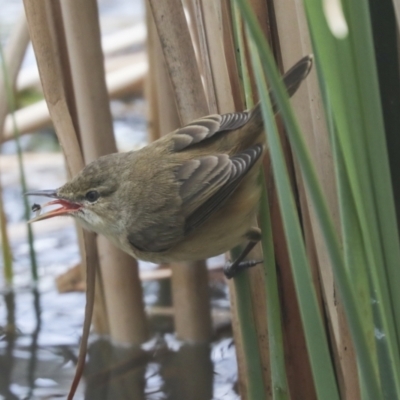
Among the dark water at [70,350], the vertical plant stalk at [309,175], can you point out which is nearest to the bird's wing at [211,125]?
the vertical plant stalk at [309,175]

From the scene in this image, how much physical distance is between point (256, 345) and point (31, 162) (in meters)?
2.78

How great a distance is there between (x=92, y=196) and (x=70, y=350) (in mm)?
1061

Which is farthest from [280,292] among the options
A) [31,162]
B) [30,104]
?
[30,104]

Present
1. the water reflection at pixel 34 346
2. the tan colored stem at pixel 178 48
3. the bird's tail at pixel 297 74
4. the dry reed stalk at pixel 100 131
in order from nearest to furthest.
→ the bird's tail at pixel 297 74 < the tan colored stem at pixel 178 48 < the dry reed stalk at pixel 100 131 < the water reflection at pixel 34 346

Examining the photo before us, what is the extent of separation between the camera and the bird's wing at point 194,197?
75.4 inches

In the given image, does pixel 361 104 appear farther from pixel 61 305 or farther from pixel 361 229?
pixel 61 305

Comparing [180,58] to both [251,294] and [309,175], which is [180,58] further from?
[309,175]

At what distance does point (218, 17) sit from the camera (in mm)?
1835

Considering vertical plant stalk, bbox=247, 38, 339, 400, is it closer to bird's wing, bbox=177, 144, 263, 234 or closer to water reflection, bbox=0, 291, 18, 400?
bird's wing, bbox=177, 144, 263, 234

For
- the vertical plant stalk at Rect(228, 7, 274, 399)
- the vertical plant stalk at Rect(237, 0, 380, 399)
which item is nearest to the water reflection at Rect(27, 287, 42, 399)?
the vertical plant stalk at Rect(228, 7, 274, 399)

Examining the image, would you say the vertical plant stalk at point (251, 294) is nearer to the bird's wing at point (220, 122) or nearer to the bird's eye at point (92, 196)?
the bird's wing at point (220, 122)

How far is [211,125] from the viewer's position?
6.28 feet

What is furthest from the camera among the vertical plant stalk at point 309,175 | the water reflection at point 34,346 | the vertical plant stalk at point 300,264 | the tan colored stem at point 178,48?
the water reflection at point 34,346

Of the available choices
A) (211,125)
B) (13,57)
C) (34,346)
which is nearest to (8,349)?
(34,346)
